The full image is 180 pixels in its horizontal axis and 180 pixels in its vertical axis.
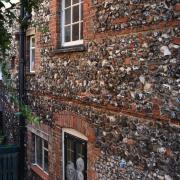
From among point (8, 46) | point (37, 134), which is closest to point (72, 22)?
point (37, 134)

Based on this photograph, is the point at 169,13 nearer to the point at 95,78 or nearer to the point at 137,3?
the point at 137,3

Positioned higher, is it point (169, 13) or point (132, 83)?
point (169, 13)

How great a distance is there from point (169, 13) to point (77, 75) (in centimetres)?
284

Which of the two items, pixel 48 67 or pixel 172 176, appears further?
pixel 48 67

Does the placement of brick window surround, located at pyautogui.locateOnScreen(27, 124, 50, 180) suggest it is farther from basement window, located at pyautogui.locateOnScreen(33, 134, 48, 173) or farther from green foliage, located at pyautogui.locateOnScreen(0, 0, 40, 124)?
green foliage, located at pyautogui.locateOnScreen(0, 0, 40, 124)

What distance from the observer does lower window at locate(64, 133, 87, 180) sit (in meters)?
7.33

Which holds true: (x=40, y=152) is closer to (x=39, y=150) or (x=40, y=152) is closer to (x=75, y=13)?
(x=39, y=150)

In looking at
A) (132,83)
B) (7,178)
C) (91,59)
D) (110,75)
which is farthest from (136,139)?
(7,178)

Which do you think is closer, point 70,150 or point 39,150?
point 70,150

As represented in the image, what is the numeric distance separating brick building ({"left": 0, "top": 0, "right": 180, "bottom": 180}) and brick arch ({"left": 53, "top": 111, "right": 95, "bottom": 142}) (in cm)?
2

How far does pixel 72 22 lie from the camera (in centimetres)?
779

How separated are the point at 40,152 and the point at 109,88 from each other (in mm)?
4535

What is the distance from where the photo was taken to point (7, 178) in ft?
35.1

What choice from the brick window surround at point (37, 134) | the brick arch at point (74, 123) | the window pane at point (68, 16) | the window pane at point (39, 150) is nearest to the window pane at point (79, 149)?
the brick arch at point (74, 123)
